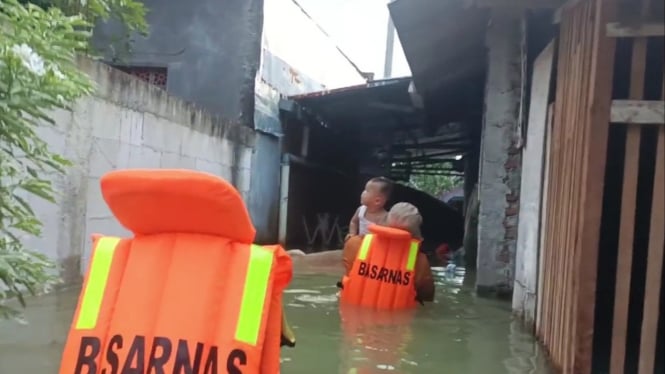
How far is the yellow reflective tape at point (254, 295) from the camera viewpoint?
2.68 meters

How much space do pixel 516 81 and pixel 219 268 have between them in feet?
16.7

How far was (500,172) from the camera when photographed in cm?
739

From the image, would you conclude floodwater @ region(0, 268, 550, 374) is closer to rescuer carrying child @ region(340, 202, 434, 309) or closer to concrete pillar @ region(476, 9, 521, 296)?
rescuer carrying child @ region(340, 202, 434, 309)

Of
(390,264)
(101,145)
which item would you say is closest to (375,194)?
(390,264)

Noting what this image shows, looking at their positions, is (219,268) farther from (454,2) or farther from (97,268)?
(454,2)

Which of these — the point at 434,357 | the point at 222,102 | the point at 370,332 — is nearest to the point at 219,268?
the point at 434,357

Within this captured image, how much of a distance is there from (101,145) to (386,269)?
8.48ft

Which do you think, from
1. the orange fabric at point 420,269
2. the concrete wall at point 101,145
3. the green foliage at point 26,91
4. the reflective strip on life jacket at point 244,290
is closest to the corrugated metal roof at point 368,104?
the concrete wall at point 101,145

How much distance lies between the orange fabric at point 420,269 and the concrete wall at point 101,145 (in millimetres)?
2109

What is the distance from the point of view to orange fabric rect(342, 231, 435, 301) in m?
6.41

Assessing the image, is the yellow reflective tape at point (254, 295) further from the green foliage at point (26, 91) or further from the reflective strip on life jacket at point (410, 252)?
the reflective strip on life jacket at point (410, 252)

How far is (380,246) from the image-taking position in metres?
6.22

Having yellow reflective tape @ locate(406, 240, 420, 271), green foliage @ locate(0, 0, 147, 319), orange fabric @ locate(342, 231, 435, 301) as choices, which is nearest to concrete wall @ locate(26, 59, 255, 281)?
orange fabric @ locate(342, 231, 435, 301)

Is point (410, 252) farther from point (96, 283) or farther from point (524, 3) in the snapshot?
point (96, 283)
